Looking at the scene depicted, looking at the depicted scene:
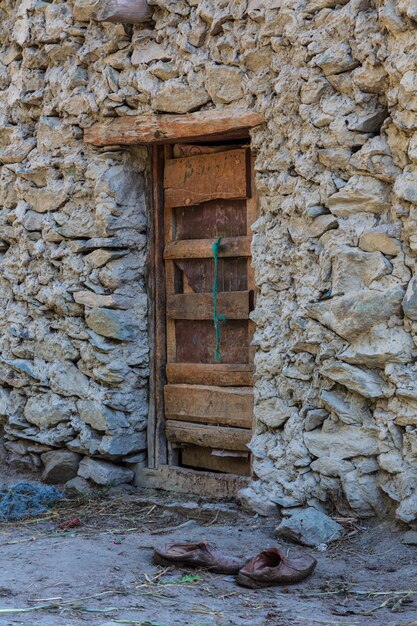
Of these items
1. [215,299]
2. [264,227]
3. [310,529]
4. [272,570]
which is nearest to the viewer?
[272,570]

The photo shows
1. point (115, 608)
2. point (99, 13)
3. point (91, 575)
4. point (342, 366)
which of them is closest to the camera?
point (115, 608)

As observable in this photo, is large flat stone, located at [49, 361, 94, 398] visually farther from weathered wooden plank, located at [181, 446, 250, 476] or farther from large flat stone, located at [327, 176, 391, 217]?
large flat stone, located at [327, 176, 391, 217]

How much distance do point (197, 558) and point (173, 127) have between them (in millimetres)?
2356

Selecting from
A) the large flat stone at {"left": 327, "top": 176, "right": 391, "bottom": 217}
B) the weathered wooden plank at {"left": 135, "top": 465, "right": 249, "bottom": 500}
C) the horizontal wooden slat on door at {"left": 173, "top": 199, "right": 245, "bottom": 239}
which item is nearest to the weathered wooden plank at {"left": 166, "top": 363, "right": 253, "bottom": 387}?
the weathered wooden plank at {"left": 135, "top": 465, "right": 249, "bottom": 500}

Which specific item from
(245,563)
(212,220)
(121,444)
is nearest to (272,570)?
(245,563)

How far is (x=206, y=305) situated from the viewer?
547 centimetres

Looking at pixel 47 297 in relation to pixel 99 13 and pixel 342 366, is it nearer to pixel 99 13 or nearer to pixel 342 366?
pixel 99 13

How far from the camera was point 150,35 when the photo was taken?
5.37 m

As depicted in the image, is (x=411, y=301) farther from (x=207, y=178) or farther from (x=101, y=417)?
(x=101, y=417)

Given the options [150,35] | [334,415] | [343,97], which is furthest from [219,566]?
[150,35]

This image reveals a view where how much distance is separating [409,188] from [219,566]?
1.82m

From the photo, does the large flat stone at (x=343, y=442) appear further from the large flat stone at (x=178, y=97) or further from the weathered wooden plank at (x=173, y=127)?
the large flat stone at (x=178, y=97)

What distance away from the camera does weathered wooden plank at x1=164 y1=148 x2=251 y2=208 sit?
17.3 feet

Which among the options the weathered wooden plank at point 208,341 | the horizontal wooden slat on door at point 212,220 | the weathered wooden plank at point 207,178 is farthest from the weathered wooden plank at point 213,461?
the weathered wooden plank at point 207,178
